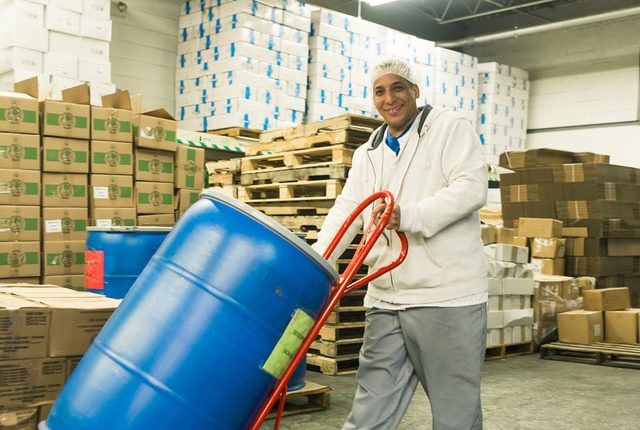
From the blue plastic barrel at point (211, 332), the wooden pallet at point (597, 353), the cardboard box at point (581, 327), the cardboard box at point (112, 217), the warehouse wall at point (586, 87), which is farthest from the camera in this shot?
the warehouse wall at point (586, 87)

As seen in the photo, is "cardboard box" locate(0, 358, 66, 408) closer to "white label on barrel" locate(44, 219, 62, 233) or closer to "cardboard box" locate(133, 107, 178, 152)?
"white label on barrel" locate(44, 219, 62, 233)

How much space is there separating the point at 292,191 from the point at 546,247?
397 centimetres

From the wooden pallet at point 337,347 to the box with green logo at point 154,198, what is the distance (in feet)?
5.65

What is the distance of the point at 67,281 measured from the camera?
17.6 feet

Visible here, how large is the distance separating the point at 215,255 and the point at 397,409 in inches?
41.2

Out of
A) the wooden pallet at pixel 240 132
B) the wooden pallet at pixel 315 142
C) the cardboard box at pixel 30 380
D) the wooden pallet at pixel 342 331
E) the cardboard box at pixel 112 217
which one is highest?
the wooden pallet at pixel 240 132

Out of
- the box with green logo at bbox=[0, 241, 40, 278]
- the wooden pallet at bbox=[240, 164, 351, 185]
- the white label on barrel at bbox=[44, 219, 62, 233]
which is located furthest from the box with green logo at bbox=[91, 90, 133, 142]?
the wooden pallet at bbox=[240, 164, 351, 185]

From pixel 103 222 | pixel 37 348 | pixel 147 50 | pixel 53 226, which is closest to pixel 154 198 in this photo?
pixel 103 222

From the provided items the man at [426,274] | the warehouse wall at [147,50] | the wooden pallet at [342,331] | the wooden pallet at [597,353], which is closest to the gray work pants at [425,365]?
the man at [426,274]

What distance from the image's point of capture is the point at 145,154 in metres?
5.74

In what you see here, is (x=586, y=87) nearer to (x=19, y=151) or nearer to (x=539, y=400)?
(x=539, y=400)

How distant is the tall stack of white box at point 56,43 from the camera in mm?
7098

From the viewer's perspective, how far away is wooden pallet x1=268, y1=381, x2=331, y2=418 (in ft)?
14.8

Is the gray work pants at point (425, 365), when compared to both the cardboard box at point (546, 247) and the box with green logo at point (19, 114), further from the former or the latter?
the cardboard box at point (546, 247)
